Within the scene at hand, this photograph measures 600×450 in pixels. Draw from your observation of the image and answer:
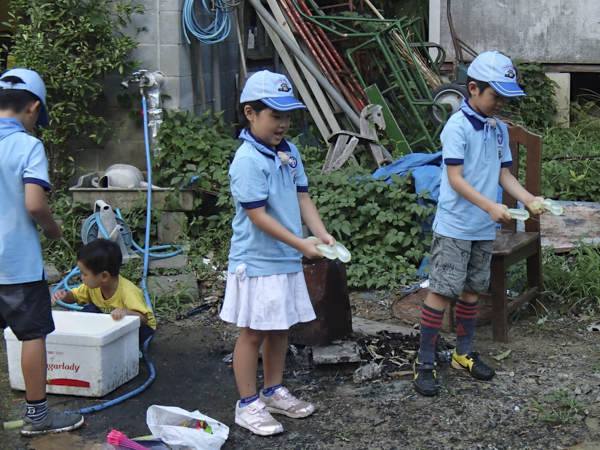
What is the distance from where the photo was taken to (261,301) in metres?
3.11

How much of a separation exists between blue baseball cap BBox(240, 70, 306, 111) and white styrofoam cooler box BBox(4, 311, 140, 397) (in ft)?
4.92

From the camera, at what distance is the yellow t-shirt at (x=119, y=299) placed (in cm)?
411

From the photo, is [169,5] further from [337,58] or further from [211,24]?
[337,58]

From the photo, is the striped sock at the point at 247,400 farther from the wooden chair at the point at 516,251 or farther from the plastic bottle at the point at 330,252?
the wooden chair at the point at 516,251

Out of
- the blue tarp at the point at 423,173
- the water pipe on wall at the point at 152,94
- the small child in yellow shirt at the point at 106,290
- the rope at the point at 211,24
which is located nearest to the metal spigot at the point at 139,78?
the water pipe on wall at the point at 152,94

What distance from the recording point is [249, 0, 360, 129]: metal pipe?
718 centimetres

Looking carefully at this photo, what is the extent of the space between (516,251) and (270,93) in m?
2.09

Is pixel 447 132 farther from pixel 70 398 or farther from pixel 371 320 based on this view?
pixel 70 398

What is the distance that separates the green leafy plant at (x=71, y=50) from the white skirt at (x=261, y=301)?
371 centimetres

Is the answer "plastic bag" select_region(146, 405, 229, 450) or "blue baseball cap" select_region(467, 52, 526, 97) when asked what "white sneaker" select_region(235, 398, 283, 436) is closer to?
"plastic bag" select_region(146, 405, 229, 450)

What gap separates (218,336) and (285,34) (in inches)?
149

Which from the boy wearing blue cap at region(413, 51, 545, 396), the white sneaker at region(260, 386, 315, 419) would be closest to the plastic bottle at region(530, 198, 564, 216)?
the boy wearing blue cap at region(413, 51, 545, 396)

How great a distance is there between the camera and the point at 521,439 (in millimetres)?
3174

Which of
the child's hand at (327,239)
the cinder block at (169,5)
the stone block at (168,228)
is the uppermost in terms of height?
the cinder block at (169,5)
